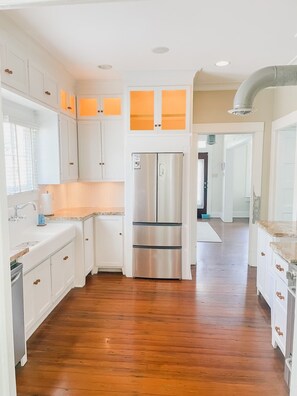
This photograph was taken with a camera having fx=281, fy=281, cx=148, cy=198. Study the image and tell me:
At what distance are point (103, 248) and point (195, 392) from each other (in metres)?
2.39

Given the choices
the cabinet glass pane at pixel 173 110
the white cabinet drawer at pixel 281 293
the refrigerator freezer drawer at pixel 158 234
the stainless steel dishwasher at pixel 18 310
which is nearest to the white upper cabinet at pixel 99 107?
the cabinet glass pane at pixel 173 110

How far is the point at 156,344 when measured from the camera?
8.03 ft

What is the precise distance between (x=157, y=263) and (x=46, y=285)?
160cm

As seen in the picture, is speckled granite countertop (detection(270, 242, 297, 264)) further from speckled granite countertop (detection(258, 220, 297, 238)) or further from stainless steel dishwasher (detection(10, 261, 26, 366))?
stainless steel dishwasher (detection(10, 261, 26, 366))

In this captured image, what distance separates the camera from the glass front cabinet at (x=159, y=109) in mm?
3725

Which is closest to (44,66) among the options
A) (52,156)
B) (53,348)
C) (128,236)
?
(52,156)

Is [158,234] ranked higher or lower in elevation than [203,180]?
lower

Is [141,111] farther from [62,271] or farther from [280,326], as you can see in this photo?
[280,326]

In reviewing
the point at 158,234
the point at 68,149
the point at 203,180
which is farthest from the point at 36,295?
the point at 203,180

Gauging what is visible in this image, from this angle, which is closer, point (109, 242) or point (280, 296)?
point (280, 296)

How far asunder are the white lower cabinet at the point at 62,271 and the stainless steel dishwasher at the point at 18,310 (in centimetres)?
76

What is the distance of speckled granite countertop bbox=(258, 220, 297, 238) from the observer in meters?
2.64

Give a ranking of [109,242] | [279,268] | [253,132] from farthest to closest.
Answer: [253,132], [109,242], [279,268]

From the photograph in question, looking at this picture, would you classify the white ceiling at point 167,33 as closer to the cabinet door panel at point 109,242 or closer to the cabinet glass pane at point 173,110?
the cabinet glass pane at point 173,110
